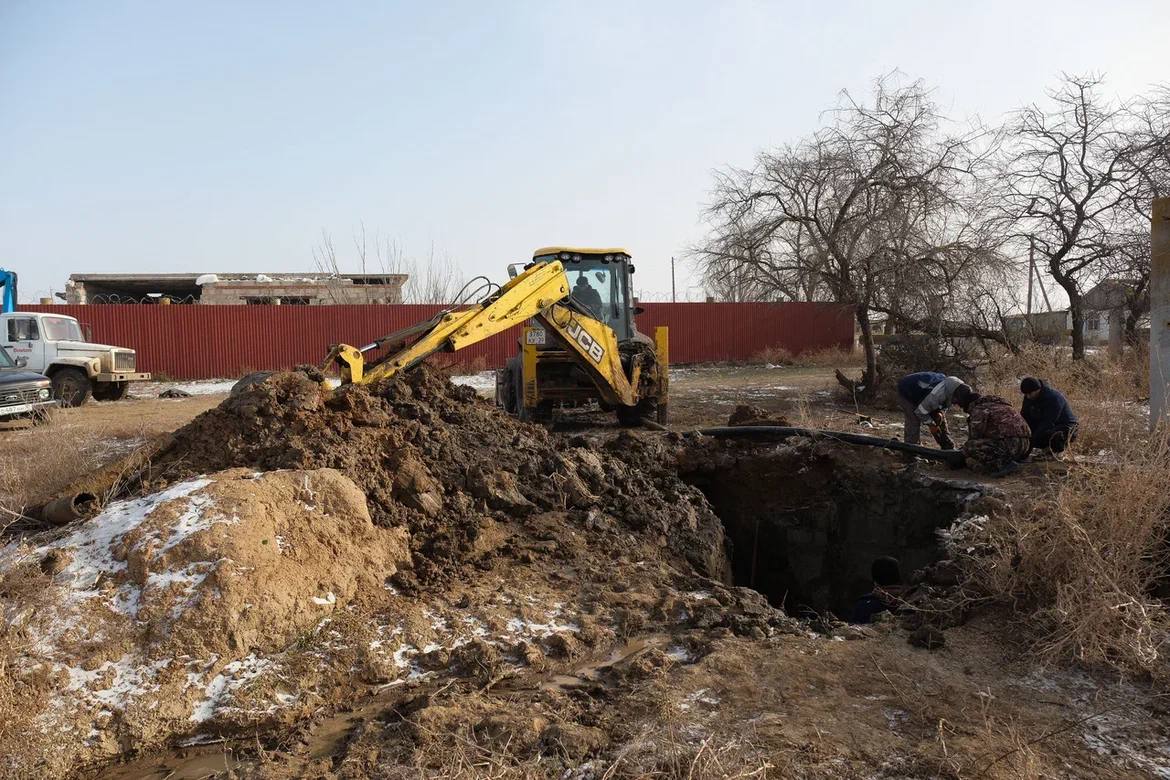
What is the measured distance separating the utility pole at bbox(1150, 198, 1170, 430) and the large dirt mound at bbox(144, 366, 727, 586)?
454cm

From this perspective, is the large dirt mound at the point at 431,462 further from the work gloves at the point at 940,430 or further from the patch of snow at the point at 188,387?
the patch of snow at the point at 188,387

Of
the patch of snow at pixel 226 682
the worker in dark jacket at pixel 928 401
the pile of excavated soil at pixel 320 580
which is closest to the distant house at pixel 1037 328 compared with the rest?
the worker in dark jacket at pixel 928 401

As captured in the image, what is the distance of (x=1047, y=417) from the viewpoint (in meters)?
7.62

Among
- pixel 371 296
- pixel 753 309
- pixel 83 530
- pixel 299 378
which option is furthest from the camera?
pixel 371 296

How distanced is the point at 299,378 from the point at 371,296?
23260mm

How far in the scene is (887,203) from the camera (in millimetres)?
15477

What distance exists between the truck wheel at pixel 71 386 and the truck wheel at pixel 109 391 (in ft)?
2.76

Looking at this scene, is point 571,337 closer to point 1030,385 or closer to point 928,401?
point 928,401

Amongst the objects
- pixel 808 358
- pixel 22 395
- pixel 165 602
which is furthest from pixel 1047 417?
pixel 808 358

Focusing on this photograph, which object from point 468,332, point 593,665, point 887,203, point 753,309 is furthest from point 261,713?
point 753,309

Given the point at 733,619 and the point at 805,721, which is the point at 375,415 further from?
the point at 805,721

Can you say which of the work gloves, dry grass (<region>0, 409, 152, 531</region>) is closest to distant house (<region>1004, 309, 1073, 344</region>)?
the work gloves

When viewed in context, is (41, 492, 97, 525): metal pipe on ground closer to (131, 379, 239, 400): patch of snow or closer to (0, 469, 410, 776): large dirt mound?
(0, 469, 410, 776): large dirt mound

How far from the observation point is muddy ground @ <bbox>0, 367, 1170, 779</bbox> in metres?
3.30
